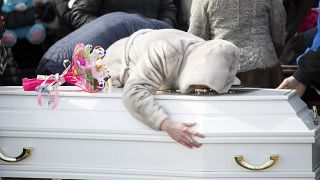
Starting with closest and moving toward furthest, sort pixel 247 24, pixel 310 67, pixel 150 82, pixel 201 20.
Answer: pixel 150 82
pixel 310 67
pixel 247 24
pixel 201 20

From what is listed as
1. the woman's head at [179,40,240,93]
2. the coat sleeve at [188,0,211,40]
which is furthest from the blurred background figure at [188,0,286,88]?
the woman's head at [179,40,240,93]

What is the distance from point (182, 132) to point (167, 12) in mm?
2460

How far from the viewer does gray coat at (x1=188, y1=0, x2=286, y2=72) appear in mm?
4582

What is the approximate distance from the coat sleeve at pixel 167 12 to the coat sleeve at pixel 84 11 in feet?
1.60

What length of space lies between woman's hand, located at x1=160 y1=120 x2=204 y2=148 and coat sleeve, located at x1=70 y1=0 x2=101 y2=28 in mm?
2277

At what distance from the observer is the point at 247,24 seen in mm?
4598

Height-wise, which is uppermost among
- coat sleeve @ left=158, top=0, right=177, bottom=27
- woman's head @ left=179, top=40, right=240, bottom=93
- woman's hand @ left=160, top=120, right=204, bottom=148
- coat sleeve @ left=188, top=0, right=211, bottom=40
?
woman's head @ left=179, top=40, right=240, bottom=93

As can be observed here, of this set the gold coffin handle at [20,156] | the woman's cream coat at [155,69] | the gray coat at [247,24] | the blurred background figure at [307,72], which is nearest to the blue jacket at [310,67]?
the blurred background figure at [307,72]

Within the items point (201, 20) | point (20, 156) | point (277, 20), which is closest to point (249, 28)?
point (277, 20)

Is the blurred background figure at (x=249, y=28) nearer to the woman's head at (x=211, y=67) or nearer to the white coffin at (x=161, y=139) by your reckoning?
the white coffin at (x=161, y=139)

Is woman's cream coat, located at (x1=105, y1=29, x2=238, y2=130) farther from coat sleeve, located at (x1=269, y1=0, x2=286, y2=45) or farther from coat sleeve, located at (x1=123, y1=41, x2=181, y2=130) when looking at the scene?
coat sleeve, located at (x1=269, y1=0, x2=286, y2=45)

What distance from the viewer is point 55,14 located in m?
6.24

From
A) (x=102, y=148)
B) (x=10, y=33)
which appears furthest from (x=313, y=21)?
(x=102, y=148)

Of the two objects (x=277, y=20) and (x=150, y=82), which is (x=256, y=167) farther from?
(x=277, y=20)
